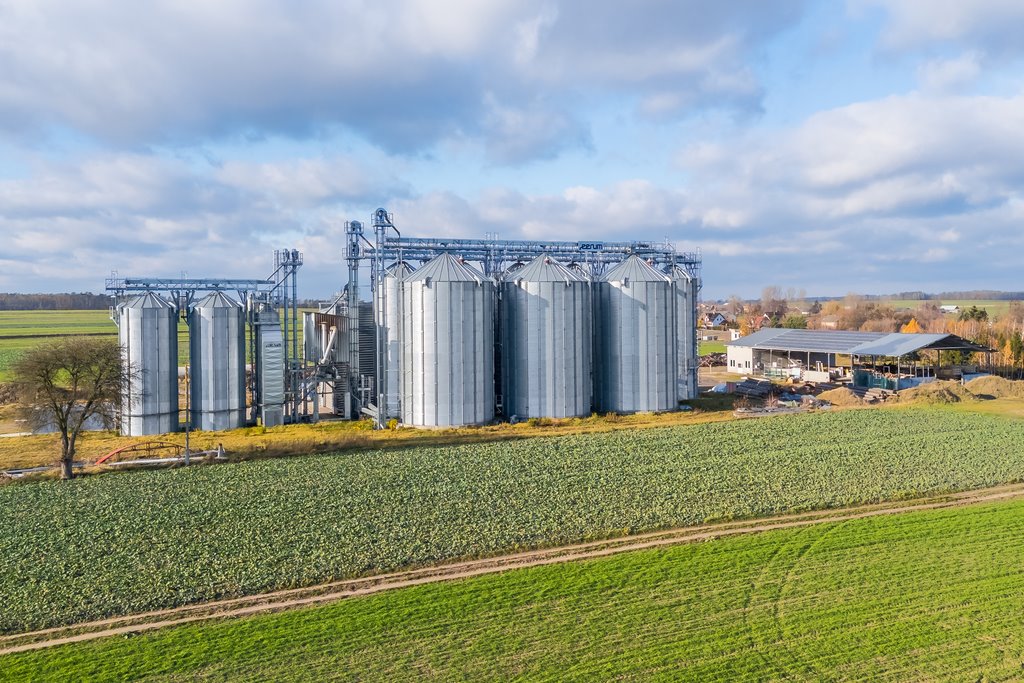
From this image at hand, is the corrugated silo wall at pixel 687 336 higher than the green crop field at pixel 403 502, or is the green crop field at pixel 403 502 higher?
the corrugated silo wall at pixel 687 336

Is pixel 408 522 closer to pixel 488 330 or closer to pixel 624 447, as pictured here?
pixel 624 447

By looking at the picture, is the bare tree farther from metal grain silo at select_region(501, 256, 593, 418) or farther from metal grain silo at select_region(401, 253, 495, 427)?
metal grain silo at select_region(501, 256, 593, 418)

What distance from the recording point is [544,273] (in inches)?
1677

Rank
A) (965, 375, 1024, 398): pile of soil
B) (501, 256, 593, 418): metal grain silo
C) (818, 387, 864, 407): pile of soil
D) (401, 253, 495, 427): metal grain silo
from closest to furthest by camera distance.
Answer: (401, 253, 495, 427): metal grain silo → (501, 256, 593, 418): metal grain silo → (818, 387, 864, 407): pile of soil → (965, 375, 1024, 398): pile of soil

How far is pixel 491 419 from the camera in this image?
4131 centimetres

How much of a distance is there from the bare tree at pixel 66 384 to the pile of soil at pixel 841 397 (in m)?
44.6

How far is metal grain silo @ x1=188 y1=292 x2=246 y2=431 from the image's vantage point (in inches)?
1550

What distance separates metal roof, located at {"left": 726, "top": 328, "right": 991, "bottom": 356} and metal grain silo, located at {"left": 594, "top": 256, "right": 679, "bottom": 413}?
20143 millimetres

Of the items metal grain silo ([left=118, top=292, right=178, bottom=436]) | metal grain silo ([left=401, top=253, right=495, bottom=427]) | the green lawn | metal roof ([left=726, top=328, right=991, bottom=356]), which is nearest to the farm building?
metal roof ([left=726, top=328, right=991, bottom=356])

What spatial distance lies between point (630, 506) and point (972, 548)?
32.6 feet

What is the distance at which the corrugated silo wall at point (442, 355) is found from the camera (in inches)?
1561

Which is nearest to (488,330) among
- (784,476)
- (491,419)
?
(491,419)

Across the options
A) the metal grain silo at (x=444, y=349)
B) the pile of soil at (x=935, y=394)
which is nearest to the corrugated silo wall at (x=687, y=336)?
the pile of soil at (x=935, y=394)

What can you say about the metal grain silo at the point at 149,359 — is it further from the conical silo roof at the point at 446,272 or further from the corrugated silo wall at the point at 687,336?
the corrugated silo wall at the point at 687,336
